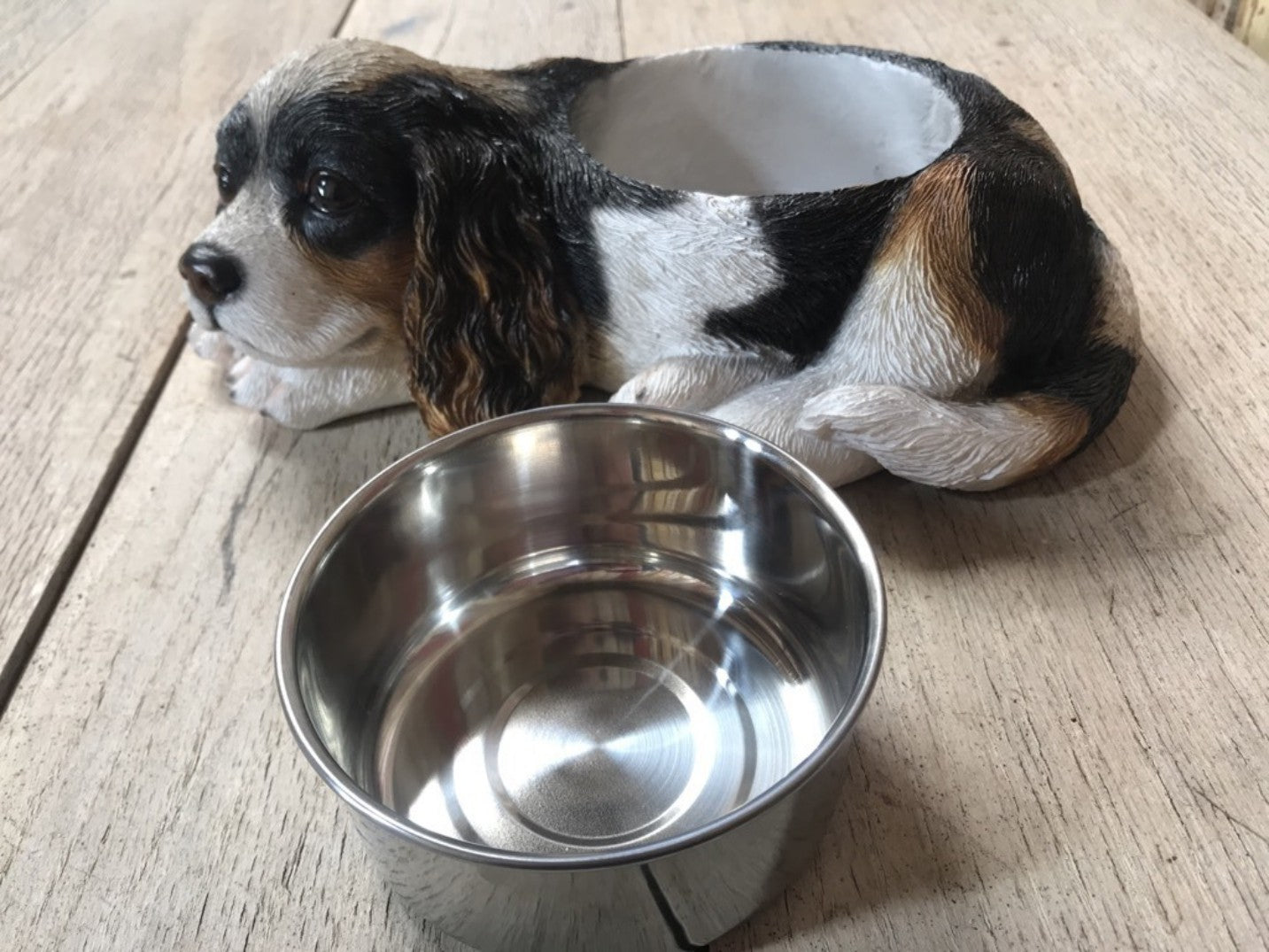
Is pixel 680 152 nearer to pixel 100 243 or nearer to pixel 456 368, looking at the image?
pixel 456 368

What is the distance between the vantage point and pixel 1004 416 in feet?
1.80

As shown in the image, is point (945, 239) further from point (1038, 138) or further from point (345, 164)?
point (345, 164)

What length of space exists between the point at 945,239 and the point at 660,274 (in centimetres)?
13

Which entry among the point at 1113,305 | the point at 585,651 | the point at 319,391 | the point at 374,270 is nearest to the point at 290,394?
the point at 319,391

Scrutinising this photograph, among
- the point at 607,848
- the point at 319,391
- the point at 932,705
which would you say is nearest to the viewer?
the point at 607,848

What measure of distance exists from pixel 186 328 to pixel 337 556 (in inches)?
12.7

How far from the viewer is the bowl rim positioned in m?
0.35

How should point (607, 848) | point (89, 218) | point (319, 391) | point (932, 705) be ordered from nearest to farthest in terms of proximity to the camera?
1. point (607, 848)
2. point (932, 705)
3. point (319, 391)
4. point (89, 218)

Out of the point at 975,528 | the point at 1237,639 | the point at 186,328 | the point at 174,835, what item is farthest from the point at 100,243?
the point at 1237,639

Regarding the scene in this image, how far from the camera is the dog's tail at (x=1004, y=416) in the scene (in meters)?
0.53

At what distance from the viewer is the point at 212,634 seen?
551mm

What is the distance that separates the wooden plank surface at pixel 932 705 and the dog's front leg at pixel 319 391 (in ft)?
0.05

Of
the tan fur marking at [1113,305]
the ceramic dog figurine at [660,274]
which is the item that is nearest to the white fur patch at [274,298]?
the ceramic dog figurine at [660,274]

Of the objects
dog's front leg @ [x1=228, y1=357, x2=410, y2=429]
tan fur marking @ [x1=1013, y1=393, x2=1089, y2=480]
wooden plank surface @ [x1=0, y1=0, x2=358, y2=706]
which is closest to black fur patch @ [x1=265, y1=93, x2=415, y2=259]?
dog's front leg @ [x1=228, y1=357, x2=410, y2=429]
